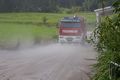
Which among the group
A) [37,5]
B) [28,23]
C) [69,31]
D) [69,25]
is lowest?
[28,23]

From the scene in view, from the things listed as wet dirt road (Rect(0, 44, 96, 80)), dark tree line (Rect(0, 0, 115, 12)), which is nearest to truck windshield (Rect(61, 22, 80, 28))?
wet dirt road (Rect(0, 44, 96, 80))

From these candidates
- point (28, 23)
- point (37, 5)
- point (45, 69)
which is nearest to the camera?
point (45, 69)

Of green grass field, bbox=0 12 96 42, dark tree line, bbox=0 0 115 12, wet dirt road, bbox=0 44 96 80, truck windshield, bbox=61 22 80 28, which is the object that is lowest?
green grass field, bbox=0 12 96 42

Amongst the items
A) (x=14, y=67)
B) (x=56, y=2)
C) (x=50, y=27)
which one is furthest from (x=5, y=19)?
(x=14, y=67)

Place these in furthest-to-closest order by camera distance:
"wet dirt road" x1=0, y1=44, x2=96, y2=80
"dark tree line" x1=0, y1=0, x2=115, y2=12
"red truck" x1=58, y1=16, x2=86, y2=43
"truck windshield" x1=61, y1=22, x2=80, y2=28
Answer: "dark tree line" x1=0, y1=0, x2=115, y2=12
"truck windshield" x1=61, y1=22, x2=80, y2=28
"red truck" x1=58, y1=16, x2=86, y2=43
"wet dirt road" x1=0, y1=44, x2=96, y2=80

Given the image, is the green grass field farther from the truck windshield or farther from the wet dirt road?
the wet dirt road

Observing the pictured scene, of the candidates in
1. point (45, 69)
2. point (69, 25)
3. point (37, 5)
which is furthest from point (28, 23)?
point (45, 69)

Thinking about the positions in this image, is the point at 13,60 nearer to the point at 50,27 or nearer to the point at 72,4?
the point at 50,27

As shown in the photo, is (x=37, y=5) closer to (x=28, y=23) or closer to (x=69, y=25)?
(x=28, y=23)

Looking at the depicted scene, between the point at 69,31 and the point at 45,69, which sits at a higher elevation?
the point at 69,31

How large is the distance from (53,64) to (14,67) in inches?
94.6

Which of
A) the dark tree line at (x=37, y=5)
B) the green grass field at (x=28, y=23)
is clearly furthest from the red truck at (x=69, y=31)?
the dark tree line at (x=37, y=5)

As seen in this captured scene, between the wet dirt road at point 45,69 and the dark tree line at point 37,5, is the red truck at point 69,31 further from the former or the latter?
the dark tree line at point 37,5

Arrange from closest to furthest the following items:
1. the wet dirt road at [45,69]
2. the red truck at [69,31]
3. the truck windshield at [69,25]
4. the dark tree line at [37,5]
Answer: the wet dirt road at [45,69] < the red truck at [69,31] < the truck windshield at [69,25] < the dark tree line at [37,5]
